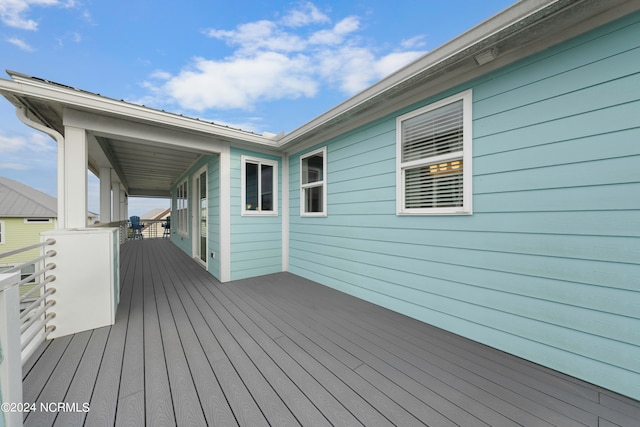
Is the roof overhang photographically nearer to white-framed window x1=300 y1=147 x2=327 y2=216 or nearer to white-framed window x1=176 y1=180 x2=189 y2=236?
white-framed window x1=300 y1=147 x2=327 y2=216

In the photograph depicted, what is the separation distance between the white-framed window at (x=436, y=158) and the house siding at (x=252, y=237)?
2616 mm

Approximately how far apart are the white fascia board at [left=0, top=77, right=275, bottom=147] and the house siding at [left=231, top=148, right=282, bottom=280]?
59cm

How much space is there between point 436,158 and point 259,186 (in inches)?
121

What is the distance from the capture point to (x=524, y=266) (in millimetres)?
1785

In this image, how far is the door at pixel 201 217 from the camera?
5.21 meters

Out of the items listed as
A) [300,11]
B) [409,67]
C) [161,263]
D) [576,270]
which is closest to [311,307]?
[576,270]

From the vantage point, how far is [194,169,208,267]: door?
5.21m

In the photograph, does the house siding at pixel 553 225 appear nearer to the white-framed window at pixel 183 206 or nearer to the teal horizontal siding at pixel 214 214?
the teal horizontal siding at pixel 214 214

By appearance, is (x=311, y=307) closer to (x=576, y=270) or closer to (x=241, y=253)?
(x=241, y=253)

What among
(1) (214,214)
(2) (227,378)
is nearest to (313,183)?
(1) (214,214)

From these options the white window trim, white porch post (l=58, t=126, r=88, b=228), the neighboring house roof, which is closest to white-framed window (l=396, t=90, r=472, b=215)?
white porch post (l=58, t=126, r=88, b=228)

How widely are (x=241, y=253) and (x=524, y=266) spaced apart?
12.5 feet

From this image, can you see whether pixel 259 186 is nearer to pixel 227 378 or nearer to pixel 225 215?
pixel 225 215

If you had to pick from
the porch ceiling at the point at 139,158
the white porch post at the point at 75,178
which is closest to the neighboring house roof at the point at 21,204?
the porch ceiling at the point at 139,158
